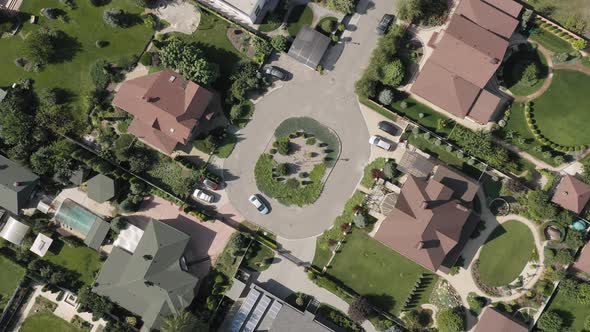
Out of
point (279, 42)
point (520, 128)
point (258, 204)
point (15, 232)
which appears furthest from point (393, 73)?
point (15, 232)

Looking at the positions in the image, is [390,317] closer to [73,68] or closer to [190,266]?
[190,266]

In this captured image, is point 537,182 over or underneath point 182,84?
over

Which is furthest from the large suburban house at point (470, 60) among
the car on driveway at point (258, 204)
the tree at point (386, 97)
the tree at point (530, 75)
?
the car on driveway at point (258, 204)

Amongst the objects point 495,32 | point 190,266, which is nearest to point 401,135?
point 495,32

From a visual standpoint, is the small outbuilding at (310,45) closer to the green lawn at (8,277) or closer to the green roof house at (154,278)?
the green roof house at (154,278)

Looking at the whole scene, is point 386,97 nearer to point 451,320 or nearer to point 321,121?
point 321,121

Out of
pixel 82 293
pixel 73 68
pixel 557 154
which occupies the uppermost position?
pixel 557 154
